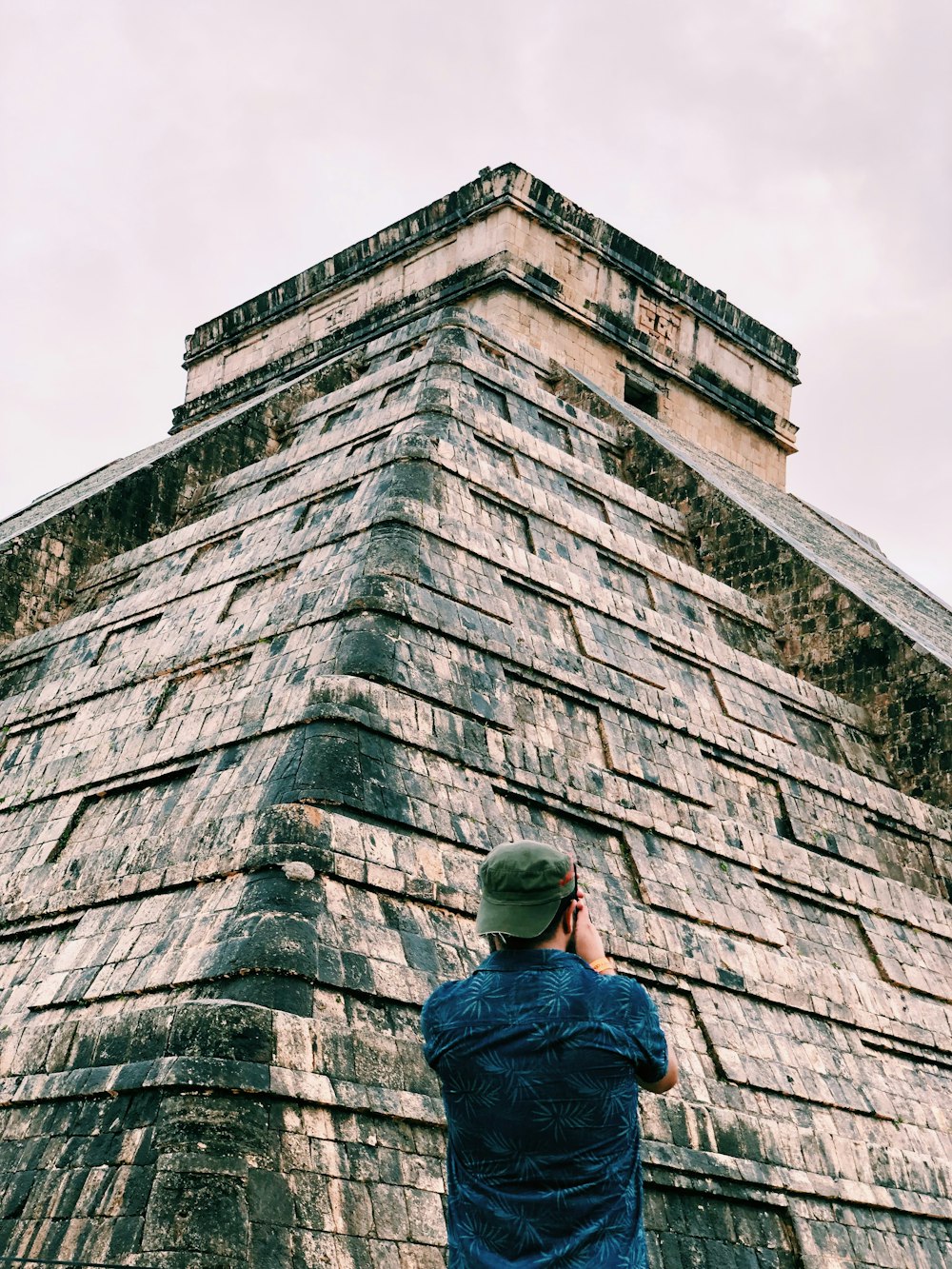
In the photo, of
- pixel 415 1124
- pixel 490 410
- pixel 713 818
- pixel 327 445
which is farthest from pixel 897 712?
pixel 415 1124

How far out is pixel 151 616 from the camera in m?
9.84

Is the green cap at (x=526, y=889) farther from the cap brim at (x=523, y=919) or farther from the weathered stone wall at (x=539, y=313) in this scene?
the weathered stone wall at (x=539, y=313)

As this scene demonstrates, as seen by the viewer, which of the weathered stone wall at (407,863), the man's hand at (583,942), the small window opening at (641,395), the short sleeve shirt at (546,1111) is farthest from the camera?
the small window opening at (641,395)

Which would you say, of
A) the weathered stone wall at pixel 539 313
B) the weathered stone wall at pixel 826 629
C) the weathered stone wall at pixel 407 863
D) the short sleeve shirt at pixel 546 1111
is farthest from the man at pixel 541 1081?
the weathered stone wall at pixel 539 313

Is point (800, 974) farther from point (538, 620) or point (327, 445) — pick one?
point (327, 445)

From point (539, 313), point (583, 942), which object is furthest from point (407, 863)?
point (539, 313)

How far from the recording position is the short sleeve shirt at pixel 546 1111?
2523 mm

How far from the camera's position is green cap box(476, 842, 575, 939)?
272 cm

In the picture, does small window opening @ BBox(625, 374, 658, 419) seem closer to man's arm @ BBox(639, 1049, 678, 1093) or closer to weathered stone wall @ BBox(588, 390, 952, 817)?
weathered stone wall @ BBox(588, 390, 952, 817)

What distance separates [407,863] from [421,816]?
1.05 feet

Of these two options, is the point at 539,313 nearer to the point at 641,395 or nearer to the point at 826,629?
the point at 641,395

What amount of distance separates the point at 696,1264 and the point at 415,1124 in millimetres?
1436

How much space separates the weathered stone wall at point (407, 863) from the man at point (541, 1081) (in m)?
2.23

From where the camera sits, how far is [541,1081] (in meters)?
2.60
